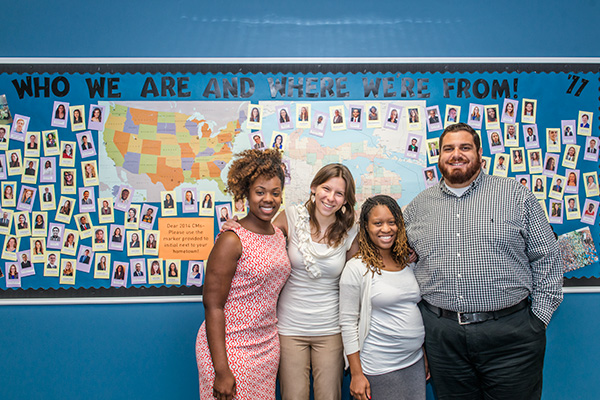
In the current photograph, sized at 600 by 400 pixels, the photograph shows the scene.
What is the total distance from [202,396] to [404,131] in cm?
167

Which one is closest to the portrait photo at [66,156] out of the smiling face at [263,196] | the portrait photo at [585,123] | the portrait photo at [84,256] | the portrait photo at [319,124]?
the portrait photo at [84,256]

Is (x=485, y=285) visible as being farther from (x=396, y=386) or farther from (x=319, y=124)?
(x=319, y=124)

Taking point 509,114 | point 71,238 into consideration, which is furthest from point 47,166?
point 509,114

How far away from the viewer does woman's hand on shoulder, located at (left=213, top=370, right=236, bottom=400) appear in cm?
139

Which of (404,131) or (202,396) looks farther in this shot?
(404,131)

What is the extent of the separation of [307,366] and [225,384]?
1.48 feet

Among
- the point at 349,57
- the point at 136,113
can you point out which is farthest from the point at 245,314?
the point at 349,57

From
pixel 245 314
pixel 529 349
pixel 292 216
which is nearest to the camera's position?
pixel 245 314

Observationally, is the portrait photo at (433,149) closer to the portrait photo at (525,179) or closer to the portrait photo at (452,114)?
the portrait photo at (452,114)

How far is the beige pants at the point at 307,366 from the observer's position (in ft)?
5.47

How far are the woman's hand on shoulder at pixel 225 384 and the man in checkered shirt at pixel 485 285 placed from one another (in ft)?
2.91

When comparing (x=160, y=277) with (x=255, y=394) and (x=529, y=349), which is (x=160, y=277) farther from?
(x=529, y=349)

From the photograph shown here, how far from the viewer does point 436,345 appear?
1.63 metres

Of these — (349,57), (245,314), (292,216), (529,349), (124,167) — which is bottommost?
(529,349)
